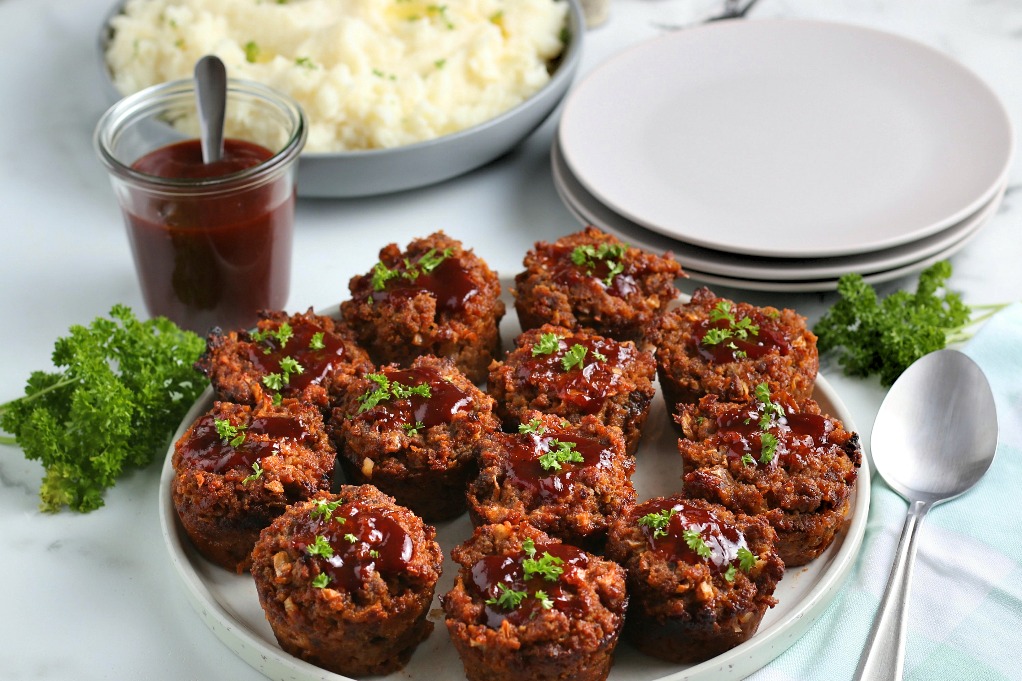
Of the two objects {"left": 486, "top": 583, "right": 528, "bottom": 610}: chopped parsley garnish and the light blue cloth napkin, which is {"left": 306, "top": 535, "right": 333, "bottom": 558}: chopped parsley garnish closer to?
{"left": 486, "top": 583, "right": 528, "bottom": 610}: chopped parsley garnish

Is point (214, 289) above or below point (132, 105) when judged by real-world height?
below

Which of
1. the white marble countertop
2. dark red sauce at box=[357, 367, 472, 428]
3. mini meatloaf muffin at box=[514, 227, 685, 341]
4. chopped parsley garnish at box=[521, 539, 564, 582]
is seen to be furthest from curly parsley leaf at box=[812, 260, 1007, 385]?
chopped parsley garnish at box=[521, 539, 564, 582]

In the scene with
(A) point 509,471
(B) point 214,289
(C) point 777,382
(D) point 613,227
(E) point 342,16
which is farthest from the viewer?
(E) point 342,16

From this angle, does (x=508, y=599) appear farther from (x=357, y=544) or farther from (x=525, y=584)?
(x=357, y=544)

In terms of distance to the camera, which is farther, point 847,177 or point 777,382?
point 847,177

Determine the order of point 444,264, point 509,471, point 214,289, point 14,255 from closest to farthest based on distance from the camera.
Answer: point 509,471 < point 444,264 < point 214,289 < point 14,255

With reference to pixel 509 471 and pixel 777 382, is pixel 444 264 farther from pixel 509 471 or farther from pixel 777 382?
pixel 777 382

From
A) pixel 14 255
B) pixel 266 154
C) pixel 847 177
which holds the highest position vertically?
pixel 266 154

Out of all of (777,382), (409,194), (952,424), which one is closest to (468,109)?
(409,194)
